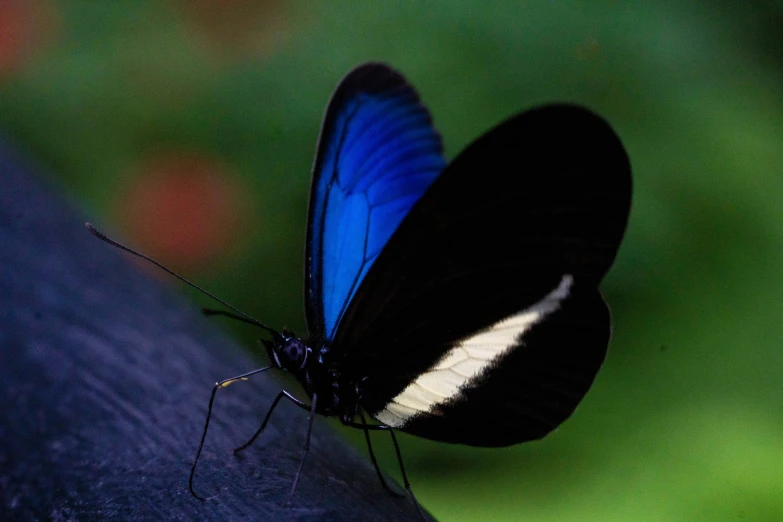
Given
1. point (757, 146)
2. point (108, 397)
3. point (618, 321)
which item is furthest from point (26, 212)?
point (757, 146)

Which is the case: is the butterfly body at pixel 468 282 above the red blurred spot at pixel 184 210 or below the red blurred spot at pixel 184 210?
above

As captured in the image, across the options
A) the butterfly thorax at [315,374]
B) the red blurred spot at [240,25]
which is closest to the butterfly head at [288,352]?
the butterfly thorax at [315,374]

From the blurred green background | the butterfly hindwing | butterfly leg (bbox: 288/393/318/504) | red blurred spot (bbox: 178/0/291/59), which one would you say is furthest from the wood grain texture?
red blurred spot (bbox: 178/0/291/59)

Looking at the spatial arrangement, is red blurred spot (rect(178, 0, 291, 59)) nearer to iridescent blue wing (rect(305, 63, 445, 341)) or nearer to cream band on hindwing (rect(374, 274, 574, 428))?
iridescent blue wing (rect(305, 63, 445, 341))

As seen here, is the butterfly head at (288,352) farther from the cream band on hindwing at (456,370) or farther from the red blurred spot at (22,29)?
the red blurred spot at (22,29)

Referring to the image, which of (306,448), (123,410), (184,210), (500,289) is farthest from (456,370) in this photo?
(184,210)

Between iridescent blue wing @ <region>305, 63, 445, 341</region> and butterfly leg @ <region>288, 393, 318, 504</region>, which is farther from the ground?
iridescent blue wing @ <region>305, 63, 445, 341</region>
